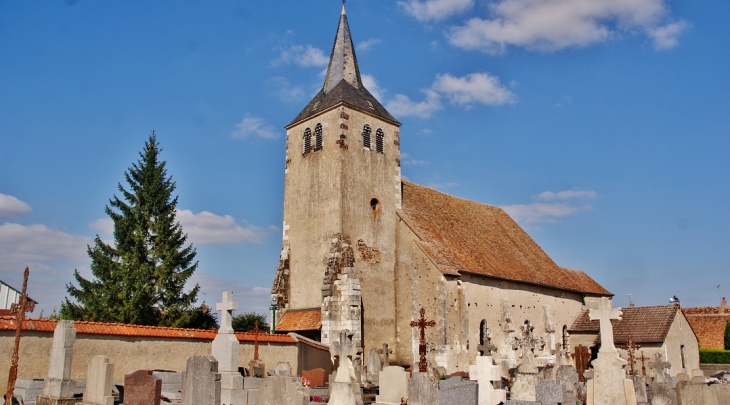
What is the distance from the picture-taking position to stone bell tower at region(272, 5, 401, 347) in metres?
24.6

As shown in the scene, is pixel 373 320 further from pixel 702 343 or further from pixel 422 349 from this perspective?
pixel 702 343

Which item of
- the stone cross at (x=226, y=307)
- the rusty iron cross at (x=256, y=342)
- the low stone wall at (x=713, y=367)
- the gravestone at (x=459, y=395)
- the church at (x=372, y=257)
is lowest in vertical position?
the low stone wall at (x=713, y=367)

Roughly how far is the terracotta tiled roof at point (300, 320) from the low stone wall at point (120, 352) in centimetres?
335

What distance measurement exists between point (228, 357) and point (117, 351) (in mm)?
4020

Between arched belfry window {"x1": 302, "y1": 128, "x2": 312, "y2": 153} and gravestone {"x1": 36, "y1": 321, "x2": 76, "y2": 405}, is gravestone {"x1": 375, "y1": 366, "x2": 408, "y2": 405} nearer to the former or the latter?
gravestone {"x1": 36, "y1": 321, "x2": 76, "y2": 405}

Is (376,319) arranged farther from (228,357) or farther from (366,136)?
(228,357)

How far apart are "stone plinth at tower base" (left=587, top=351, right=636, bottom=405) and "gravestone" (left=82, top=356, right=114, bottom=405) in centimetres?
921

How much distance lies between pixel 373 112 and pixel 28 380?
1823cm

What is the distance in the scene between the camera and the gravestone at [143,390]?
10.6m

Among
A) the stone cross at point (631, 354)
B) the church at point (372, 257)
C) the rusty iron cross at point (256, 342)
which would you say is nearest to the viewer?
the rusty iron cross at point (256, 342)

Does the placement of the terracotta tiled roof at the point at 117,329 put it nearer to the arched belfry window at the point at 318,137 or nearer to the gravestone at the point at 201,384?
the gravestone at the point at 201,384

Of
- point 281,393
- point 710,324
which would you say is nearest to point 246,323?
point 281,393

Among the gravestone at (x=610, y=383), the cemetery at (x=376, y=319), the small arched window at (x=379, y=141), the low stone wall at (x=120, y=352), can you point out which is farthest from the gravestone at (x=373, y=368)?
the small arched window at (x=379, y=141)

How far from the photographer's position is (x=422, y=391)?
11773 mm
